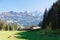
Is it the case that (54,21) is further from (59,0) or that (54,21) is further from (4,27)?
(4,27)

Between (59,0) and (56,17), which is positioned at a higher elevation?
(59,0)

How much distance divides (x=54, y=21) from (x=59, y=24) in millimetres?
2654

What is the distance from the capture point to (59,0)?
3528cm

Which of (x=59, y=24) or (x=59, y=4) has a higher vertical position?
(x=59, y=4)

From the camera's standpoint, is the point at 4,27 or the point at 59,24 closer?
the point at 59,24

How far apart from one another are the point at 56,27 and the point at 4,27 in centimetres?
2365

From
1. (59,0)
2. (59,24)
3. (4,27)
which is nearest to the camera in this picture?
(59,24)

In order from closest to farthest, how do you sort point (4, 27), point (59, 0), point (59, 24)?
1. point (59, 24)
2. point (59, 0)
3. point (4, 27)

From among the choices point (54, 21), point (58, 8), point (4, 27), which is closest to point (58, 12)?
point (58, 8)

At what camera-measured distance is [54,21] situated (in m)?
35.7

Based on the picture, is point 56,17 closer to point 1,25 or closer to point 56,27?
point 56,27

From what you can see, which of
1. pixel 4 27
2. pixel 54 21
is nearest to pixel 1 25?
pixel 4 27

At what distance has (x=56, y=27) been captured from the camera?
109 ft

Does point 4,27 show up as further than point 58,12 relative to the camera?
Yes
